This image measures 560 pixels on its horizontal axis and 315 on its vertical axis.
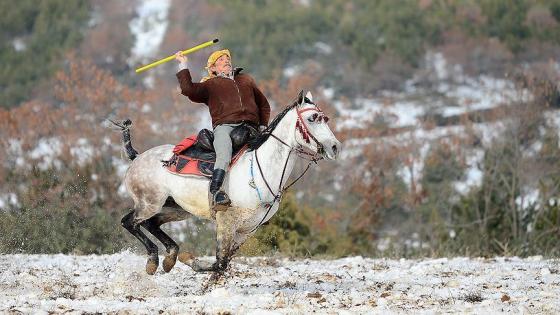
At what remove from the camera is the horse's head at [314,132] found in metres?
9.40

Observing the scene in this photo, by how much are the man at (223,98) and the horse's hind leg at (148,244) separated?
126cm

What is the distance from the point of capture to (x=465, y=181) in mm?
42094

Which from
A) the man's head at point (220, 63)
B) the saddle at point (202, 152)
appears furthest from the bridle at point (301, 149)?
the man's head at point (220, 63)

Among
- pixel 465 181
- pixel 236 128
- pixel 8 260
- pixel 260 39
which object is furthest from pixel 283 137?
pixel 260 39

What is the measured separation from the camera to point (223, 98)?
33.0 ft

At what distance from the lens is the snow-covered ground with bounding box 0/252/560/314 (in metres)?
8.11

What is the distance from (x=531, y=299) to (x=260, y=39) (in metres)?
66.9

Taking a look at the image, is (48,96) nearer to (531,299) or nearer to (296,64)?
(296,64)

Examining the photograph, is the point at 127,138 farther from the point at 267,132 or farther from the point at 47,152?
the point at 47,152

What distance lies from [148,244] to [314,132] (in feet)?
A: 7.99

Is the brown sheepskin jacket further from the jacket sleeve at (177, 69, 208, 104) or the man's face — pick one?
the man's face

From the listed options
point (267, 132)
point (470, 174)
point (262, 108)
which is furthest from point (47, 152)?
point (267, 132)

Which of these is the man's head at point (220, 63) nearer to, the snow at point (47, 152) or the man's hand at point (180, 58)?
the man's hand at point (180, 58)

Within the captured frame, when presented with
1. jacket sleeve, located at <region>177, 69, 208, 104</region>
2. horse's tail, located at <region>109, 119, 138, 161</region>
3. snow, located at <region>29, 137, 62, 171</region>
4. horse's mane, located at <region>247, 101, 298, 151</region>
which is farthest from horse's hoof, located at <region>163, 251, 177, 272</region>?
snow, located at <region>29, 137, 62, 171</region>
